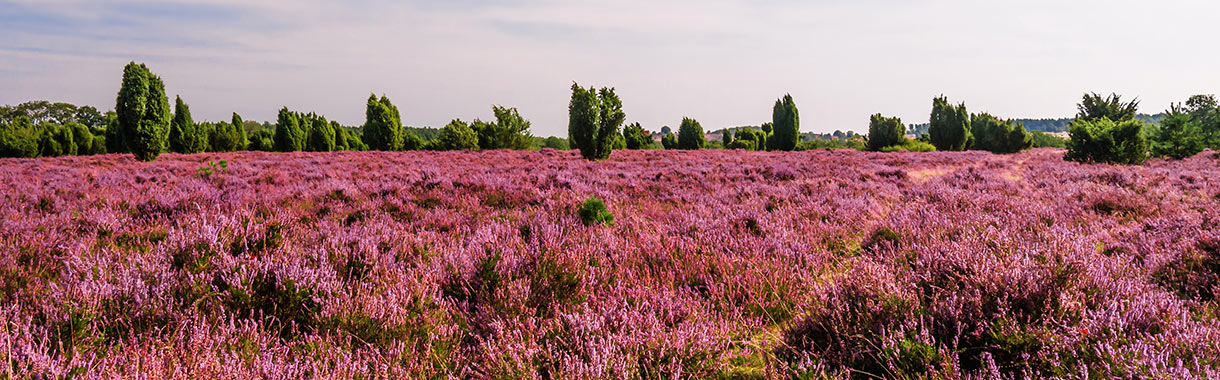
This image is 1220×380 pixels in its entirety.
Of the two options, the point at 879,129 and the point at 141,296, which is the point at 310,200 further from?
the point at 879,129

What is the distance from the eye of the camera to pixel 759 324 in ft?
8.45

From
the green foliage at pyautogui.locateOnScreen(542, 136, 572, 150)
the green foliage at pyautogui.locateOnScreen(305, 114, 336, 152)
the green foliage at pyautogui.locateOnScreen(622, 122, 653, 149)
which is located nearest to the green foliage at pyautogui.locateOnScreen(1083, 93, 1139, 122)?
the green foliage at pyautogui.locateOnScreen(622, 122, 653, 149)

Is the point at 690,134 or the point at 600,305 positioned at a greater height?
the point at 690,134

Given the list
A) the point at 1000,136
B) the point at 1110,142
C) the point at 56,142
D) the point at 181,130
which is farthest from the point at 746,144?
the point at 56,142

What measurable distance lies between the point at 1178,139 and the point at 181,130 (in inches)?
2043

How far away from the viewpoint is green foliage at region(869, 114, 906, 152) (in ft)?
145

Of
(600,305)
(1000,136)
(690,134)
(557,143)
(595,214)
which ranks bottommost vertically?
(600,305)

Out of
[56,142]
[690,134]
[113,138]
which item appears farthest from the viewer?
[690,134]

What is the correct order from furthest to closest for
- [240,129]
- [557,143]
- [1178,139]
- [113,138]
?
[557,143] < [240,129] < [113,138] < [1178,139]

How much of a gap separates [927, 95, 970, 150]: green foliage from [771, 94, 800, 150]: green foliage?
1273cm

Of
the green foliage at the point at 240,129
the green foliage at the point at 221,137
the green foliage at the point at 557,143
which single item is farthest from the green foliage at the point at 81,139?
the green foliage at the point at 557,143

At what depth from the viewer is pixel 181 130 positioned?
86.0 feet

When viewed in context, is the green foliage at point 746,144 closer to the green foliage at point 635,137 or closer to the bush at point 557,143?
the green foliage at point 635,137

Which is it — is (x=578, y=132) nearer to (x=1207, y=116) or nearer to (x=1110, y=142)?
(x=1110, y=142)
